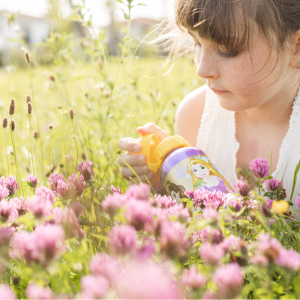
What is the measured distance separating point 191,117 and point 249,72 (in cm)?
65

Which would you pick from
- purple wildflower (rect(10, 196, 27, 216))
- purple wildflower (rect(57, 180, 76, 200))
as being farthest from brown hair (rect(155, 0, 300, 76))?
purple wildflower (rect(10, 196, 27, 216))

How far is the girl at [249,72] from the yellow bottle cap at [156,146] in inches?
1.4

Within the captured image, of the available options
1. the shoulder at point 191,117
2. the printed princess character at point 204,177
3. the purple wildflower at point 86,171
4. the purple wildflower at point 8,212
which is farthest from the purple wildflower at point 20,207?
the shoulder at point 191,117

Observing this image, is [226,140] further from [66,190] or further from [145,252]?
[145,252]

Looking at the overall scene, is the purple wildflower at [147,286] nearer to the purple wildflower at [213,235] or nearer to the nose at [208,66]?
the purple wildflower at [213,235]

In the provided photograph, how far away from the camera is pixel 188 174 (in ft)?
3.47

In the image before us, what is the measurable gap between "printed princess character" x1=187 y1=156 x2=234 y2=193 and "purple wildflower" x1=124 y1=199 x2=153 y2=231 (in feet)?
1.57

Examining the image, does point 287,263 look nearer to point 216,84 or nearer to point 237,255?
point 237,255

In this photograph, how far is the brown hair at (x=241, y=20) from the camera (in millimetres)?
1073


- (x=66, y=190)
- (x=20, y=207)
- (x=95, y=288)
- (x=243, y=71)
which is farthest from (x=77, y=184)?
(x=243, y=71)

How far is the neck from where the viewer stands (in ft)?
4.59

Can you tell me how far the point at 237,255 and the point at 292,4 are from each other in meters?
0.99

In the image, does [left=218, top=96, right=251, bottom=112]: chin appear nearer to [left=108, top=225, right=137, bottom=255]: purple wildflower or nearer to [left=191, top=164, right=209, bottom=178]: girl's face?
[left=191, top=164, right=209, bottom=178]: girl's face

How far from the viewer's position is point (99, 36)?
1670 millimetres
